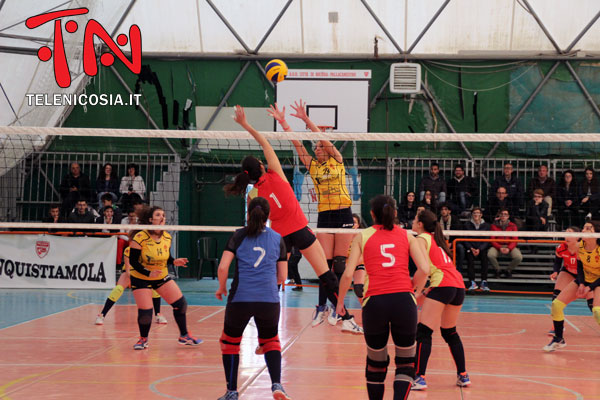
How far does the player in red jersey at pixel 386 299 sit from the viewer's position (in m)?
5.12

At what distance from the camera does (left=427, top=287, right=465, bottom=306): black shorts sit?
248 inches

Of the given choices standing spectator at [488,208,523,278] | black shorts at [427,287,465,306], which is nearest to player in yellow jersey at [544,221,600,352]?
black shorts at [427,287,465,306]

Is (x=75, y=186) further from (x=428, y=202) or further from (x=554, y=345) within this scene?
(x=554, y=345)

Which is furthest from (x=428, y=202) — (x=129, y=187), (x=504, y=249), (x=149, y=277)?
(x=149, y=277)

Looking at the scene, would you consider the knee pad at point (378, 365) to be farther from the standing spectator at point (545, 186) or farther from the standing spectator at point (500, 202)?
the standing spectator at point (545, 186)

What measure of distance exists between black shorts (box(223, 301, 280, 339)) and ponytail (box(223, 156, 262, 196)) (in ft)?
4.23

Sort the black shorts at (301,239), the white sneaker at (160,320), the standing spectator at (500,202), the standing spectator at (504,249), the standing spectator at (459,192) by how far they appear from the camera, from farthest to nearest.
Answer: the standing spectator at (459,192), the standing spectator at (500,202), the standing spectator at (504,249), the white sneaker at (160,320), the black shorts at (301,239)

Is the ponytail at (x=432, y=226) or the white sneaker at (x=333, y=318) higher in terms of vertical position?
the ponytail at (x=432, y=226)

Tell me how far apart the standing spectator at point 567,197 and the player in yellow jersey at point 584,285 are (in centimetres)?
689

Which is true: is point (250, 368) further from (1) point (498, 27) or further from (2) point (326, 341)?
(1) point (498, 27)

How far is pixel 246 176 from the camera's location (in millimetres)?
6453

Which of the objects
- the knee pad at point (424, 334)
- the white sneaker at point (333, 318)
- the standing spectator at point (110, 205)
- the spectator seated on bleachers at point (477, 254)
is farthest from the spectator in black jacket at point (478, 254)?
the knee pad at point (424, 334)

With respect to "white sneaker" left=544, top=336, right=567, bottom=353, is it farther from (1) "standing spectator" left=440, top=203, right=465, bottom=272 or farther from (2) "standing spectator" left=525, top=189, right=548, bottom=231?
(2) "standing spectator" left=525, top=189, right=548, bottom=231

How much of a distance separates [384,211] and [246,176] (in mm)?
1653
